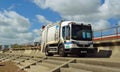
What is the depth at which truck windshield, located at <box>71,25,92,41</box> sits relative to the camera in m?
23.3

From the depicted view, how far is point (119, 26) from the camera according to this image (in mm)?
22688

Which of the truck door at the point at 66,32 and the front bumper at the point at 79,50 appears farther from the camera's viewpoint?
the truck door at the point at 66,32

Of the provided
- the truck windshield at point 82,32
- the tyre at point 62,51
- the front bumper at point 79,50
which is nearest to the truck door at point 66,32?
the truck windshield at point 82,32

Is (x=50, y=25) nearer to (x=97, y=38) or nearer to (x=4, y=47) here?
(x=97, y=38)

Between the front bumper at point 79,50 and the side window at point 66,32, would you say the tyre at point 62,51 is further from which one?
the side window at point 66,32

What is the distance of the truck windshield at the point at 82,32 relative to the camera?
76.3ft

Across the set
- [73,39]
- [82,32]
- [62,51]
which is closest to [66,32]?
[73,39]

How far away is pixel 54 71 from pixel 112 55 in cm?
905

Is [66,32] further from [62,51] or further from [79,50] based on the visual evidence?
[79,50]

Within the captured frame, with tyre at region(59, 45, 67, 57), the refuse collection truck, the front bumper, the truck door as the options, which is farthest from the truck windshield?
tyre at region(59, 45, 67, 57)

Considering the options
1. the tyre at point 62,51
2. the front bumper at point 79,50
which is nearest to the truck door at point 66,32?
the tyre at point 62,51

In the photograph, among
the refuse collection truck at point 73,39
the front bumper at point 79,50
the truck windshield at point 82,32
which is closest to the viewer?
the front bumper at point 79,50

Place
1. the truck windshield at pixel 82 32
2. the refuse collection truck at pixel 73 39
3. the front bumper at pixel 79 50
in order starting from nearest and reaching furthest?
the front bumper at pixel 79 50, the refuse collection truck at pixel 73 39, the truck windshield at pixel 82 32

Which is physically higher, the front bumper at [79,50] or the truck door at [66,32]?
the truck door at [66,32]
